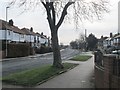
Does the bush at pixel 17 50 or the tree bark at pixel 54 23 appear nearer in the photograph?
the tree bark at pixel 54 23

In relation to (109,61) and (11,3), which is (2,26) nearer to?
(11,3)

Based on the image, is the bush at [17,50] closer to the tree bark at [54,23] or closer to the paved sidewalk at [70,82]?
the tree bark at [54,23]

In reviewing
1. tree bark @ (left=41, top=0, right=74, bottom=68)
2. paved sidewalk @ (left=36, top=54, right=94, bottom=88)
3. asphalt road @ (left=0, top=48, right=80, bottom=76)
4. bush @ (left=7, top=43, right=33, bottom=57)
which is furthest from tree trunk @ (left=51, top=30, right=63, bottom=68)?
bush @ (left=7, top=43, right=33, bottom=57)

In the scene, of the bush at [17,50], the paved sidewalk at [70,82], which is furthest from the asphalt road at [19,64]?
the bush at [17,50]

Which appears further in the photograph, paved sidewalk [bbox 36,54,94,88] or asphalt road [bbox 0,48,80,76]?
asphalt road [bbox 0,48,80,76]

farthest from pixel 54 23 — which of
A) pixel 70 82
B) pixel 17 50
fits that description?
pixel 17 50

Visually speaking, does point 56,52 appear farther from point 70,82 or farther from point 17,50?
point 17,50

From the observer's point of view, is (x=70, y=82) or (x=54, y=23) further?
(x=54, y=23)

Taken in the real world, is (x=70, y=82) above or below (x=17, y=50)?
below

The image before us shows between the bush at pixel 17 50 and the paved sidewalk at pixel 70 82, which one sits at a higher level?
the bush at pixel 17 50

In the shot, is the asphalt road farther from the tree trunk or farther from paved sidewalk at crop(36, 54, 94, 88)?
paved sidewalk at crop(36, 54, 94, 88)

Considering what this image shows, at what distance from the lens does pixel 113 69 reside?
26.6ft

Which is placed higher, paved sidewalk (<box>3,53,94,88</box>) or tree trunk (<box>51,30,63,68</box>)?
tree trunk (<box>51,30,63,68</box>)

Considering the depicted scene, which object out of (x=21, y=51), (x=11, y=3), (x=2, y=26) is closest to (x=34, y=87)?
(x=11, y=3)
